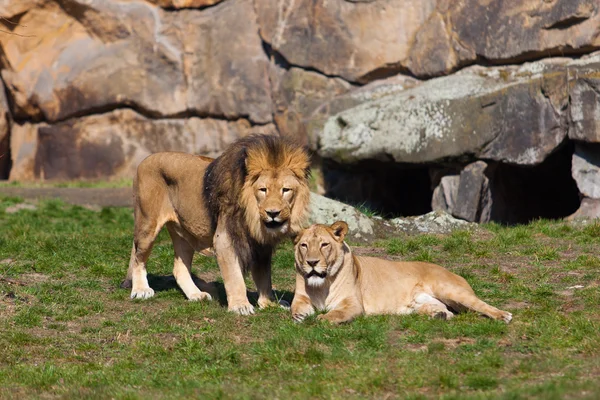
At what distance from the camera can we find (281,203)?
317 inches

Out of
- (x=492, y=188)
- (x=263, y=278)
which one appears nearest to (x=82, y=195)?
(x=492, y=188)

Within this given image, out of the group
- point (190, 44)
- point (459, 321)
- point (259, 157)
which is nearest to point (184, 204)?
point (259, 157)

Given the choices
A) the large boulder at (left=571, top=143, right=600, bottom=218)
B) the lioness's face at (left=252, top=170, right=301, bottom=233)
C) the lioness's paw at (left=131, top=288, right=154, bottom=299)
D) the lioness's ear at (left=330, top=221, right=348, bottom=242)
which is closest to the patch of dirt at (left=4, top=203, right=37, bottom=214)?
the lioness's paw at (left=131, top=288, right=154, bottom=299)

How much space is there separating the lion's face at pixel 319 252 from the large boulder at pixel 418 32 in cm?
875

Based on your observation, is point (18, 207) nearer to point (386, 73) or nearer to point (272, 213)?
point (386, 73)

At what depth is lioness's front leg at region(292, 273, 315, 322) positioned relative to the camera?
25.9 ft

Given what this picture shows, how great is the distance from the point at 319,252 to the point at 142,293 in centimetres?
232

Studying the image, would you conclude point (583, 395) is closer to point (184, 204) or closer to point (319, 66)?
point (184, 204)

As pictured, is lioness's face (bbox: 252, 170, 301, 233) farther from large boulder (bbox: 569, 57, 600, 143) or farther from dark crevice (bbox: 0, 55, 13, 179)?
dark crevice (bbox: 0, 55, 13, 179)

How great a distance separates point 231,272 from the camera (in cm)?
857

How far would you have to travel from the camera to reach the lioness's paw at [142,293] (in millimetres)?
9352

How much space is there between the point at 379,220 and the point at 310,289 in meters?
4.92

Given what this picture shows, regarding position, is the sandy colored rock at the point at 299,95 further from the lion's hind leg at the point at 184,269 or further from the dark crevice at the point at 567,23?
the lion's hind leg at the point at 184,269

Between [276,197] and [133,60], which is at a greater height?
[276,197]
